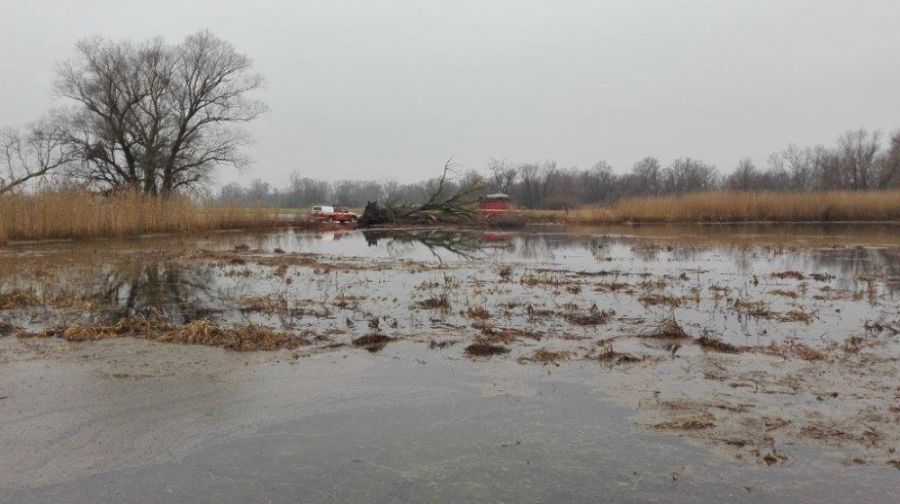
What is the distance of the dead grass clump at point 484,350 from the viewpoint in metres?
6.06

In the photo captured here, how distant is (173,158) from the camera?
40125mm

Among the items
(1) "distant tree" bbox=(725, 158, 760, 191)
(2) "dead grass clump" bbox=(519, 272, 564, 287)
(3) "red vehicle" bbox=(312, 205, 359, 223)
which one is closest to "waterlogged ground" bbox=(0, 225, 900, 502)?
(2) "dead grass clump" bbox=(519, 272, 564, 287)

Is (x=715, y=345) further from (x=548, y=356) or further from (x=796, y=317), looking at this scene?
(x=796, y=317)

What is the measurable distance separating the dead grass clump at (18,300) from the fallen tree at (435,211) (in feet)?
82.8

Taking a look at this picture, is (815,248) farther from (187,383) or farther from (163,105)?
(163,105)

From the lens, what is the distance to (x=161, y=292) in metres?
9.88

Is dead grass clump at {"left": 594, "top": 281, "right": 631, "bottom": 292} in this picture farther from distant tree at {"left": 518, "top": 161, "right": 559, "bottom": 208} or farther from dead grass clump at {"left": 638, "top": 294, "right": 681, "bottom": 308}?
distant tree at {"left": 518, "top": 161, "right": 559, "bottom": 208}

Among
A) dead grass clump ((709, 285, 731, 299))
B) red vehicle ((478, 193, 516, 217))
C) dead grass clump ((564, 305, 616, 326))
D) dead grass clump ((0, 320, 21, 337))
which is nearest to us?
dead grass clump ((0, 320, 21, 337))

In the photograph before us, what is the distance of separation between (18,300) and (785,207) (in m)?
37.3

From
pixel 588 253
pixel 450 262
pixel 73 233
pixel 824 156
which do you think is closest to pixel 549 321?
pixel 450 262

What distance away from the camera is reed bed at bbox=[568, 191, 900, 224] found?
34.9m

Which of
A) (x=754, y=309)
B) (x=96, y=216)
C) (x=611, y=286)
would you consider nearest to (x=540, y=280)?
(x=611, y=286)

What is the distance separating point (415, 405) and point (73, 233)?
2196 cm

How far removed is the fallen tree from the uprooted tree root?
26566 mm
